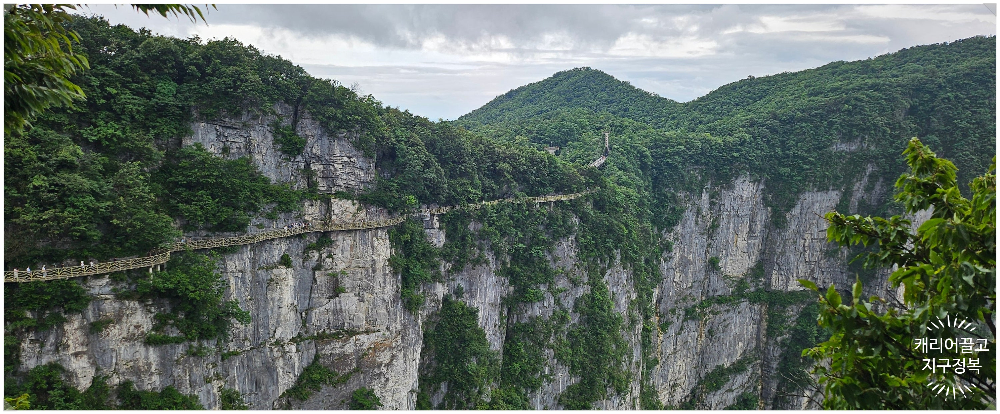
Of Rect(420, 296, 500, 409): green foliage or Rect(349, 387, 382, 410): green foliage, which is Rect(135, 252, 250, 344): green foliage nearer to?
Rect(349, 387, 382, 410): green foliage

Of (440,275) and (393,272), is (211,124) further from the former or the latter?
(440,275)

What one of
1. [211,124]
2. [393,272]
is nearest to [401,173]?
[393,272]

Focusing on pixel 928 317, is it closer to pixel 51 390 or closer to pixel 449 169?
pixel 51 390

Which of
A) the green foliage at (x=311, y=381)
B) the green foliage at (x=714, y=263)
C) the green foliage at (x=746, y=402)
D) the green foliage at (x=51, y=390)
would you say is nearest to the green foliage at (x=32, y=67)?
the green foliage at (x=51, y=390)

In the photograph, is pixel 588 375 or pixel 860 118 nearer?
pixel 588 375

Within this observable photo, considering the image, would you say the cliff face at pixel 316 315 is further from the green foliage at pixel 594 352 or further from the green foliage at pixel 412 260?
the green foliage at pixel 594 352
